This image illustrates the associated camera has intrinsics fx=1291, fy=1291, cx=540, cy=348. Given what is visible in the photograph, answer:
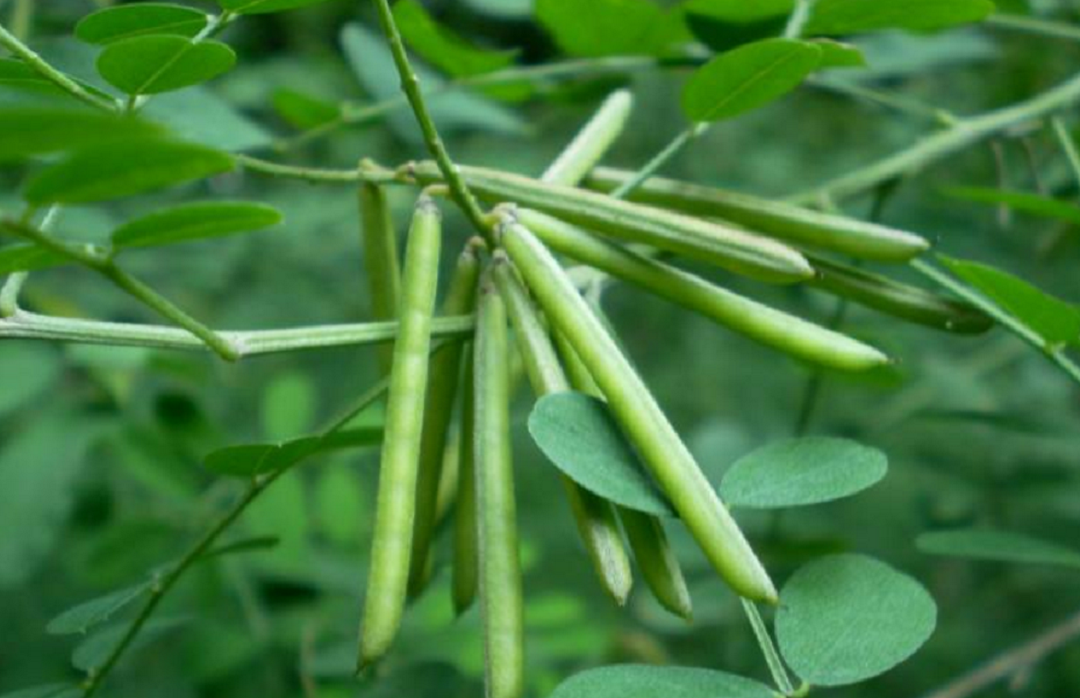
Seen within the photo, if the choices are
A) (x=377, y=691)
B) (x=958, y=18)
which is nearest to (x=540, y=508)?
(x=377, y=691)

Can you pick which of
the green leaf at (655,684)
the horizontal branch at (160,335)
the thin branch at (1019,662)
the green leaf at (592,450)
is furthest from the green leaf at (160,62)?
the thin branch at (1019,662)

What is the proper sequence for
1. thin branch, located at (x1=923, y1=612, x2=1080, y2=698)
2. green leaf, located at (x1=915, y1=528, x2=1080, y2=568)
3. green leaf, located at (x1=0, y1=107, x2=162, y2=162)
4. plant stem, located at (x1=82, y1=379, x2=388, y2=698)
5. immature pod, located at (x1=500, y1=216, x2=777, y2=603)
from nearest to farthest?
green leaf, located at (x1=0, y1=107, x2=162, y2=162) < immature pod, located at (x1=500, y1=216, x2=777, y2=603) < plant stem, located at (x1=82, y1=379, x2=388, y2=698) < green leaf, located at (x1=915, y1=528, x2=1080, y2=568) < thin branch, located at (x1=923, y1=612, x2=1080, y2=698)

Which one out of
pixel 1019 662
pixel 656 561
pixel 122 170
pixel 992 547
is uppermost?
pixel 122 170

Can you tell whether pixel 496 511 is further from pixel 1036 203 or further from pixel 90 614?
pixel 1036 203

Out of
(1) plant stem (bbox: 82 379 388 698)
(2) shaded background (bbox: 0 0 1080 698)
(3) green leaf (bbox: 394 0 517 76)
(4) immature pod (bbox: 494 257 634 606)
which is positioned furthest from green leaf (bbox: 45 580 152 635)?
(3) green leaf (bbox: 394 0 517 76)

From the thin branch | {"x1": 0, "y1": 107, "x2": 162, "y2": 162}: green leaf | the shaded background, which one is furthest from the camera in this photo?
the shaded background

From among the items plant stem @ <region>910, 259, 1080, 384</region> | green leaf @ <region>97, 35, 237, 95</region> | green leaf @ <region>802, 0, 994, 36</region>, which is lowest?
plant stem @ <region>910, 259, 1080, 384</region>

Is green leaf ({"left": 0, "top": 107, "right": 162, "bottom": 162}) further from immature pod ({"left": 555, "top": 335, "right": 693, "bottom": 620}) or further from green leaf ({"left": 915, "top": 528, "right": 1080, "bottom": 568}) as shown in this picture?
green leaf ({"left": 915, "top": 528, "right": 1080, "bottom": 568})

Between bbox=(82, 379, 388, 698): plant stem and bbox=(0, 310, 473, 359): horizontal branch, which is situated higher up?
bbox=(0, 310, 473, 359): horizontal branch

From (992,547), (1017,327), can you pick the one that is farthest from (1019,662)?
(1017,327)
